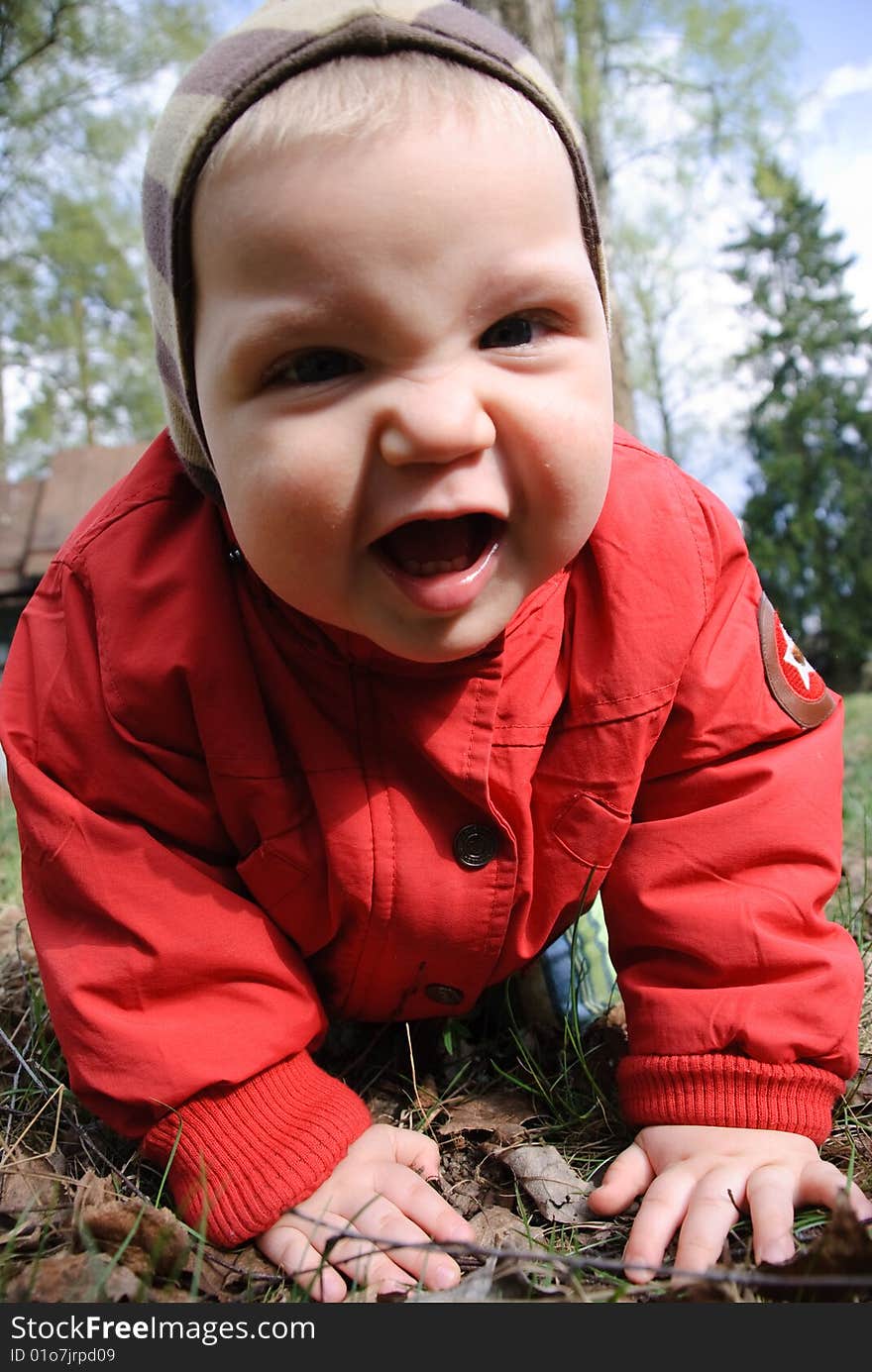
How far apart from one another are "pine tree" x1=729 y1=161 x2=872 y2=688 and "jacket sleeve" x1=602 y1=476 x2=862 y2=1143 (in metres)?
14.7

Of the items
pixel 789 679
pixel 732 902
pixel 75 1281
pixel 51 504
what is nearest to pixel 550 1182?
pixel 732 902

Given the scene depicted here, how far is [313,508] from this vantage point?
3.84 feet

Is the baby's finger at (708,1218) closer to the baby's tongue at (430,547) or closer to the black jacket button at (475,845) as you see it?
the black jacket button at (475,845)

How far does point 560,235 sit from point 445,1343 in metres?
1.17

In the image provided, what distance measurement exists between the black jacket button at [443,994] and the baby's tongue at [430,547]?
68 centimetres

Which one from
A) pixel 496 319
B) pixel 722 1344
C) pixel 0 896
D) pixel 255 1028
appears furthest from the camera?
pixel 0 896

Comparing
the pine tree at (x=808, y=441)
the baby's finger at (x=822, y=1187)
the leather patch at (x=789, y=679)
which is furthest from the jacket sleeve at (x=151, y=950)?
the pine tree at (x=808, y=441)

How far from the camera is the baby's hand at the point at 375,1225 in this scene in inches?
47.0

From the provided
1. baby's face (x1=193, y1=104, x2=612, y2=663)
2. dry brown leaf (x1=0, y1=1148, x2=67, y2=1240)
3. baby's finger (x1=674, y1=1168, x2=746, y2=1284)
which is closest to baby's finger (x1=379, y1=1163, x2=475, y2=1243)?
baby's finger (x1=674, y1=1168, x2=746, y2=1284)

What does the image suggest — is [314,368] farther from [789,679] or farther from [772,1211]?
[772,1211]

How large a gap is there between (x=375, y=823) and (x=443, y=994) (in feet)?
1.10

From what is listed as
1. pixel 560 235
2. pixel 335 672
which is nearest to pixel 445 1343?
pixel 335 672

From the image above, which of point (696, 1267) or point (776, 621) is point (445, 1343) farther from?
point (776, 621)

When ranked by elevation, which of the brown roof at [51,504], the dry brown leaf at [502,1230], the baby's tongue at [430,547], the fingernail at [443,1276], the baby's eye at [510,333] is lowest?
the dry brown leaf at [502,1230]
